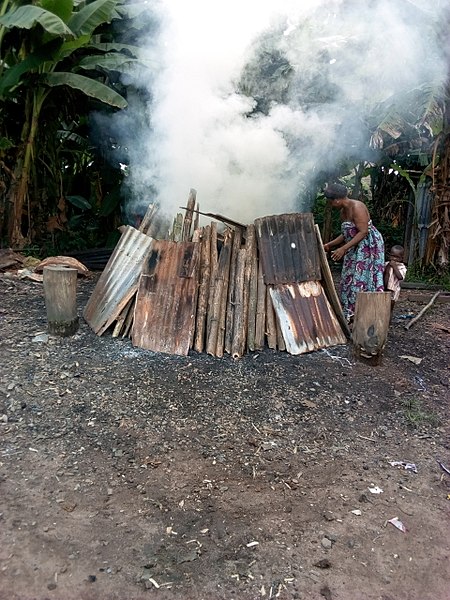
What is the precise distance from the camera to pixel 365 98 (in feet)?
22.8

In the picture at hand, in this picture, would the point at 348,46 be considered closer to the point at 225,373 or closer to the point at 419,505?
the point at 225,373

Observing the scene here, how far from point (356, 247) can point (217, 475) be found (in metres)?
3.06

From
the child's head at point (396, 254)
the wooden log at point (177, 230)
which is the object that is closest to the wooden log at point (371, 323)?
the child's head at point (396, 254)

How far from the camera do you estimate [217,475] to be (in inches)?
119

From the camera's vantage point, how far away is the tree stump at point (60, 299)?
4.64 meters

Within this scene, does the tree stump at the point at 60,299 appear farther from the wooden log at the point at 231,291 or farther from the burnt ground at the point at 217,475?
the wooden log at the point at 231,291

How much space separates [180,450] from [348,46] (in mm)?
5573

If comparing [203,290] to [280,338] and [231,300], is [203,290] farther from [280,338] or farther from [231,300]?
[280,338]

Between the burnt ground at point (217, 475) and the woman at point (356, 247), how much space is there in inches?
36.3

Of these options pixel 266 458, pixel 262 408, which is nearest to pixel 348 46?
pixel 262 408

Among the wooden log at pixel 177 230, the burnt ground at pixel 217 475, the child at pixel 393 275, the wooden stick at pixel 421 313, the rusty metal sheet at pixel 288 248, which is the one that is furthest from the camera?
the wooden stick at pixel 421 313

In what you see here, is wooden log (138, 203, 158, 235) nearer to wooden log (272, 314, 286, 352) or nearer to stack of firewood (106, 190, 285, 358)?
stack of firewood (106, 190, 285, 358)

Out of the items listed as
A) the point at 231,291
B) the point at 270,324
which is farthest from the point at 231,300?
the point at 270,324

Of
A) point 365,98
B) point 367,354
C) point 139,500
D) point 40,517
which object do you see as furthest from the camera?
point 365,98
